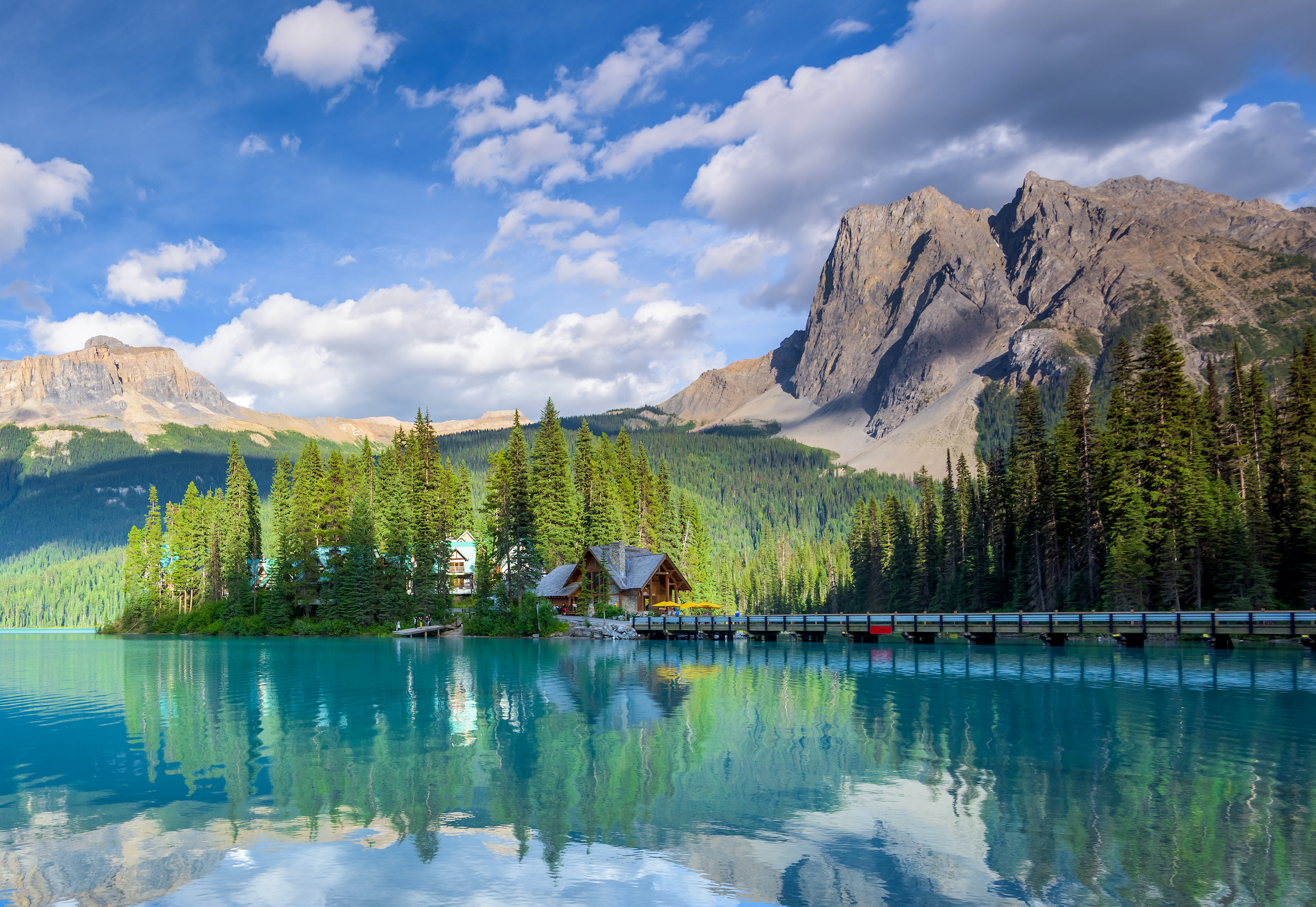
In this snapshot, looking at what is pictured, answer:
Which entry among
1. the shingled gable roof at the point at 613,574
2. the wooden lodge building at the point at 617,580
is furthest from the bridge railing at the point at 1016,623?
the shingled gable roof at the point at 613,574

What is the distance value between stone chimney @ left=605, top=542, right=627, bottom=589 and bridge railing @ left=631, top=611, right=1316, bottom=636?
5.02 m

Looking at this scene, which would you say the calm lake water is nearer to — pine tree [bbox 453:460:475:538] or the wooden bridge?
the wooden bridge

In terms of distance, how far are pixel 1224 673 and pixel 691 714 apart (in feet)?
80.5

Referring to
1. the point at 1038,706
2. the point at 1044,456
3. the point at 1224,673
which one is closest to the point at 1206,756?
the point at 1038,706

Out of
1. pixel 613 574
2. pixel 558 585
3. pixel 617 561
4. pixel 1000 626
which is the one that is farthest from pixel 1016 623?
pixel 558 585

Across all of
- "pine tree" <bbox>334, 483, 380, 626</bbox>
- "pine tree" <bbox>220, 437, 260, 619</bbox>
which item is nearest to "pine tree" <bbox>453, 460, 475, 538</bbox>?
"pine tree" <bbox>334, 483, 380, 626</bbox>

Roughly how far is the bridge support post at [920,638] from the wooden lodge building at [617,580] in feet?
78.7

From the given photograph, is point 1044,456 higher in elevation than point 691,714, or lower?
higher

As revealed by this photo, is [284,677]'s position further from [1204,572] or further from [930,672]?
[1204,572]

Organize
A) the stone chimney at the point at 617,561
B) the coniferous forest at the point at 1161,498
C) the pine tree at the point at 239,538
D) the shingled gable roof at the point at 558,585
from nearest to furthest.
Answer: the coniferous forest at the point at 1161,498, the stone chimney at the point at 617,561, the shingled gable roof at the point at 558,585, the pine tree at the point at 239,538

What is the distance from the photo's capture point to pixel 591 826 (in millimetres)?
14000

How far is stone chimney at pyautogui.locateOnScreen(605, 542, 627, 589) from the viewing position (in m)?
76.8

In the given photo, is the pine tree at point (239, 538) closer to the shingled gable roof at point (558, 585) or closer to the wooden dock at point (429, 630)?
the wooden dock at point (429, 630)

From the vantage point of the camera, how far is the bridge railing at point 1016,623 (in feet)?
153
